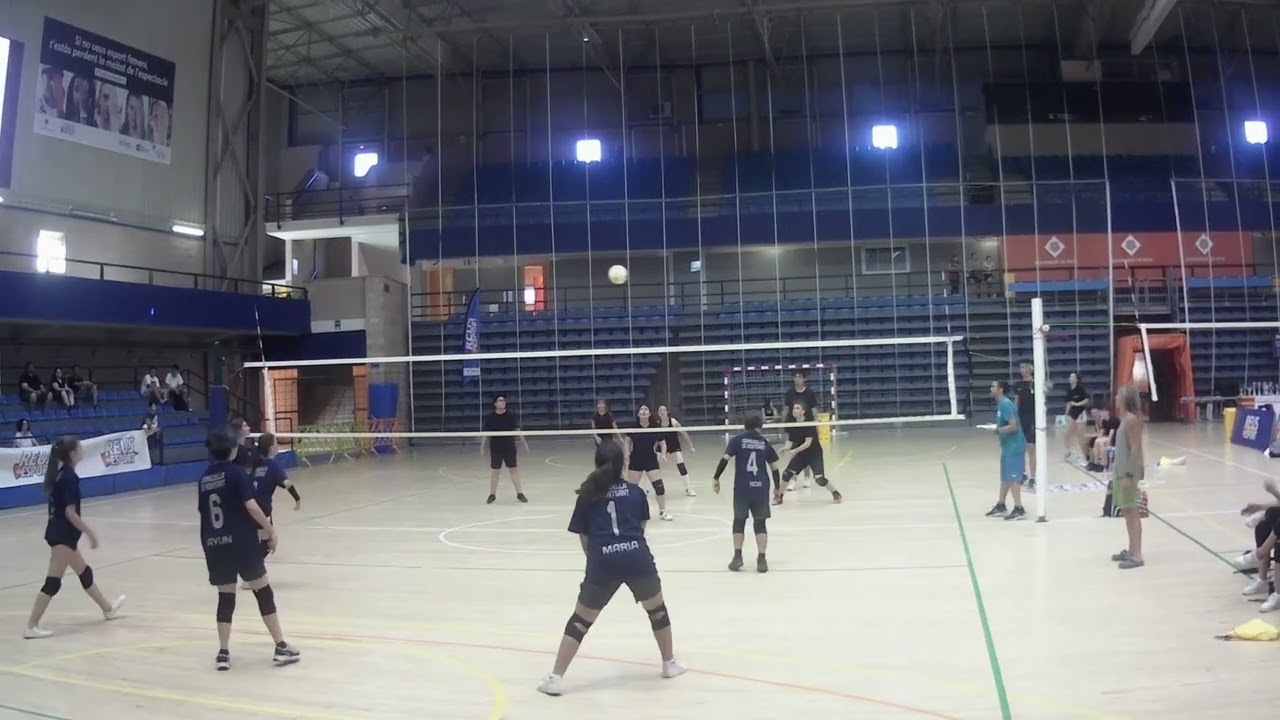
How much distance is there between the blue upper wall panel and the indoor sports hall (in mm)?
99

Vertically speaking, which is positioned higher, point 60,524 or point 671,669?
point 60,524

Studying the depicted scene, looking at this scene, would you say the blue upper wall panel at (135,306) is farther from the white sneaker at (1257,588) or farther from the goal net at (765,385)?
the white sneaker at (1257,588)

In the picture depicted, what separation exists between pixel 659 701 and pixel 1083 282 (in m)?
27.2

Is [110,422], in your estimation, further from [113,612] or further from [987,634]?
[987,634]

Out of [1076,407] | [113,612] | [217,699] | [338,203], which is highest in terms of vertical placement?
[338,203]

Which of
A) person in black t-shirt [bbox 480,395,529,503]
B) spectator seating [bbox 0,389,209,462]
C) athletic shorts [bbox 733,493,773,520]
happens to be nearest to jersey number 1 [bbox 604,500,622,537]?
athletic shorts [bbox 733,493,773,520]

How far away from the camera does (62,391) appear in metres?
21.0

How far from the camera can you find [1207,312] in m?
28.0

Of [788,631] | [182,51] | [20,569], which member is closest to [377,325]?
[182,51]

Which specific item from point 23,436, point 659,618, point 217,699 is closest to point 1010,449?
point 659,618

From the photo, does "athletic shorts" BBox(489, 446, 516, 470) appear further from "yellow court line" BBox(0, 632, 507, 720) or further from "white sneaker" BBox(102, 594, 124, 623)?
"yellow court line" BBox(0, 632, 507, 720)

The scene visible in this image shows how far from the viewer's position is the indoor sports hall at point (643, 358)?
6586 millimetres

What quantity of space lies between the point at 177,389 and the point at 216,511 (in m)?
19.8

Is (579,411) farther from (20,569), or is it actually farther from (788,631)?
(788,631)
